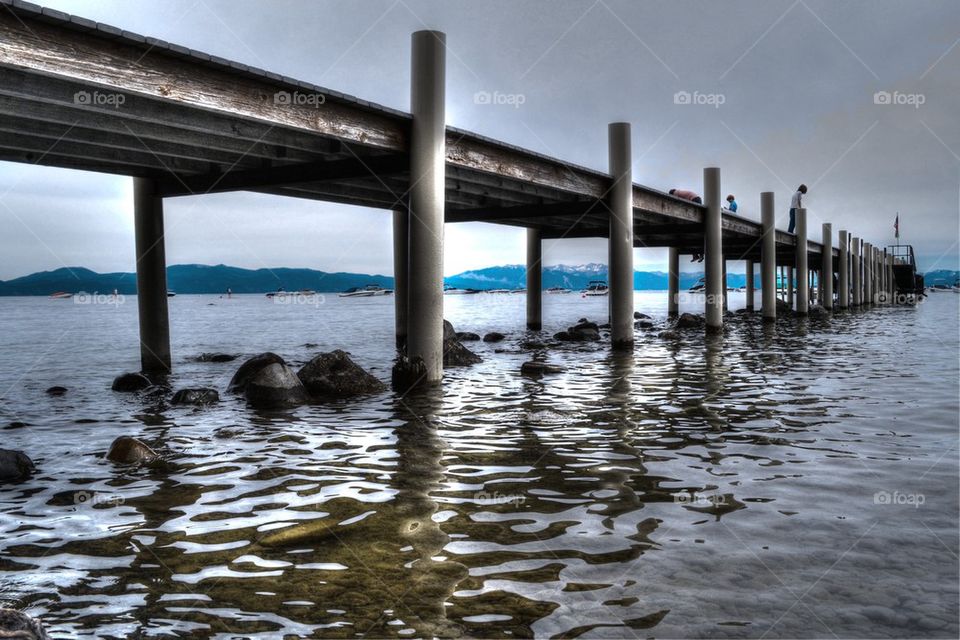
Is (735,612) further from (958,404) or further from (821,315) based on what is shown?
(821,315)

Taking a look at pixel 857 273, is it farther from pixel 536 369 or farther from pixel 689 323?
pixel 536 369

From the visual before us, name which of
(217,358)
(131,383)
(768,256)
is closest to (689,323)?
(768,256)

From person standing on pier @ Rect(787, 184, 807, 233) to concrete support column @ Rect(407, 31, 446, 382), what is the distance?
24.2 metres

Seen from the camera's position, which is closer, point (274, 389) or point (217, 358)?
point (274, 389)

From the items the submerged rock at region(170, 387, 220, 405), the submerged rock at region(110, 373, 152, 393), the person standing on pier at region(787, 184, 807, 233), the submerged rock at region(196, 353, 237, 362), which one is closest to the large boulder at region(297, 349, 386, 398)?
the submerged rock at region(170, 387, 220, 405)

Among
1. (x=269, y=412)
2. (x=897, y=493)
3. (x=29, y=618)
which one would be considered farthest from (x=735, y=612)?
(x=269, y=412)

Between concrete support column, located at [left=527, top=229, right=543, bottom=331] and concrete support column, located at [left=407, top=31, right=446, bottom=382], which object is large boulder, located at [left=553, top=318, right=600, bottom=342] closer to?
concrete support column, located at [left=527, top=229, right=543, bottom=331]

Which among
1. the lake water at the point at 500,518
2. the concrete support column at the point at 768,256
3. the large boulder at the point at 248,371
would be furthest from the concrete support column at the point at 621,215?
the concrete support column at the point at 768,256

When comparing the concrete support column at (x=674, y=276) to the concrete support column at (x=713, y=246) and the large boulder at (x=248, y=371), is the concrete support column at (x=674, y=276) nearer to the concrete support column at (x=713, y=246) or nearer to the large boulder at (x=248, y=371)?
the concrete support column at (x=713, y=246)

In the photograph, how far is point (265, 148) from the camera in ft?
36.3

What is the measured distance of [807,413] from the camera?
8359mm

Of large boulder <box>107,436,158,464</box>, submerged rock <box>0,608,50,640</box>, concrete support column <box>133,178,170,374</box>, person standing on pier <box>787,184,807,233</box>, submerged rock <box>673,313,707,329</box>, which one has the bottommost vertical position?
large boulder <box>107,436,158,464</box>

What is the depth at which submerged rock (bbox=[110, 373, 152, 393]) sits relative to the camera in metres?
11.9

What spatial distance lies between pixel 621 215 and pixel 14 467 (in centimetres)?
1386
